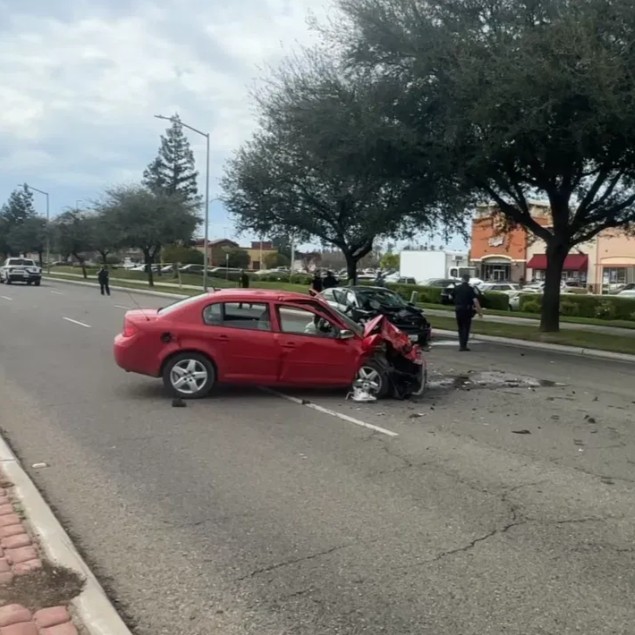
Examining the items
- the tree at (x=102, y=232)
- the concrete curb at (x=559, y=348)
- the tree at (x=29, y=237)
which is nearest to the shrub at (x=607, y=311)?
the concrete curb at (x=559, y=348)

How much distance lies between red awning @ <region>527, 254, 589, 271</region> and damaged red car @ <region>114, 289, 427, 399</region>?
206ft

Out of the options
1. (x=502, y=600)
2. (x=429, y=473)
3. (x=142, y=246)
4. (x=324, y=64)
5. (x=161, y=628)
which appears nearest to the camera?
(x=161, y=628)

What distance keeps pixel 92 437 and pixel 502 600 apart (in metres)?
5.02

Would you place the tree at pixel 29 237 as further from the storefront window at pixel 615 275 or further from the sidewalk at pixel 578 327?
the sidewalk at pixel 578 327

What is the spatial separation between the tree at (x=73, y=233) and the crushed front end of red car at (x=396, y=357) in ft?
198

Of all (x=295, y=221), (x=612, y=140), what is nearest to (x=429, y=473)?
(x=612, y=140)

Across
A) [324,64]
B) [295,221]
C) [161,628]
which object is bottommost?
[161,628]

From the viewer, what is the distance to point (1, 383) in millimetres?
11219

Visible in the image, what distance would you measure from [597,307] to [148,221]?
33.1 m

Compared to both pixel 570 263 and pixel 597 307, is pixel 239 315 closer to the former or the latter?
pixel 597 307

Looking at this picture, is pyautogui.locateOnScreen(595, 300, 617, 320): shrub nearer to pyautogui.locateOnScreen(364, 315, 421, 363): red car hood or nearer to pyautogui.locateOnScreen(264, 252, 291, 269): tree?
pyautogui.locateOnScreen(364, 315, 421, 363): red car hood

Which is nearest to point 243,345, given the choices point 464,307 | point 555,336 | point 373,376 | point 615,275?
point 373,376

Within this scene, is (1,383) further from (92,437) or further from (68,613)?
(68,613)

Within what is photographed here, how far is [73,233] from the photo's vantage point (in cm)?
6819
